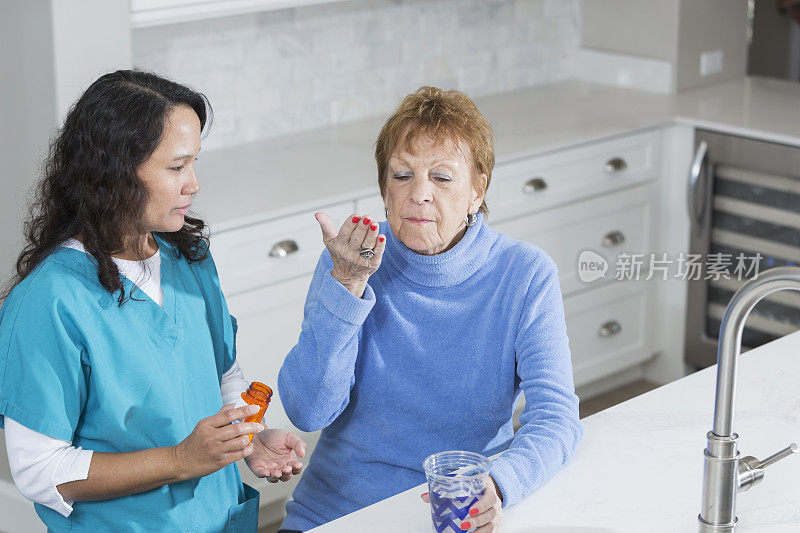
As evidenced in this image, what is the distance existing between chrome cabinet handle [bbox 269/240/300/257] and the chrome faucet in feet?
5.38

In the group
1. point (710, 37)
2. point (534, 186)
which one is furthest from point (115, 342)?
point (710, 37)

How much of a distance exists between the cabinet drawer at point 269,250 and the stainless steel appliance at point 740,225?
4.59ft

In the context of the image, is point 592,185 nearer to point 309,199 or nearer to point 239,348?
point 309,199

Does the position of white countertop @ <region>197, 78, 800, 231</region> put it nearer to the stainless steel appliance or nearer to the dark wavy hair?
the stainless steel appliance

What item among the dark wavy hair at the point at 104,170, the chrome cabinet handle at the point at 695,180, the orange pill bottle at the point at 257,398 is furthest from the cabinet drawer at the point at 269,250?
the chrome cabinet handle at the point at 695,180

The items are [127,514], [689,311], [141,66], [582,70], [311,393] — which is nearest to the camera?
[127,514]

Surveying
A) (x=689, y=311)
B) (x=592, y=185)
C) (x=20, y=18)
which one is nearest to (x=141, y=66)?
(x=20, y=18)

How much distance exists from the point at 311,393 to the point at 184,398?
0.20 meters

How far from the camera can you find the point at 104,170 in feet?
5.20

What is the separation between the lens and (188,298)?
1738 mm

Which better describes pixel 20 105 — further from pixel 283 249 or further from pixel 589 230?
pixel 589 230

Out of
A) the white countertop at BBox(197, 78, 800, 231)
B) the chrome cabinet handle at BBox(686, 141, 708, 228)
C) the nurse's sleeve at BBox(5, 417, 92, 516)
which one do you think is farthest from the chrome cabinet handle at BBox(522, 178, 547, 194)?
the nurse's sleeve at BBox(5, 417, 92, 516)

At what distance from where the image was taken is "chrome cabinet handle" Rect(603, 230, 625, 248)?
3697 mm

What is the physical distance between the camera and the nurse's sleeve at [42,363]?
152cm
